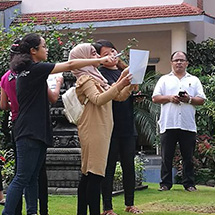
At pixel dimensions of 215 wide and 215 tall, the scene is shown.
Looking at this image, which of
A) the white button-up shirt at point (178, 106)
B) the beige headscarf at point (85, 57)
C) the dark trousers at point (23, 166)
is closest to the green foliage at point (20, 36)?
the white button-up shirt at point (178, 106)

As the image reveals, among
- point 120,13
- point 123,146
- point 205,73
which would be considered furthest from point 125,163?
point 120,13

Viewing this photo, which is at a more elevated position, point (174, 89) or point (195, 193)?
point (174, 89)

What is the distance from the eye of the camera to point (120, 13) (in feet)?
49.7

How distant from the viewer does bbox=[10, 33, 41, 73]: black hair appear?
617 cm

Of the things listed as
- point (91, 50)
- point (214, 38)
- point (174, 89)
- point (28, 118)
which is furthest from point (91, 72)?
point (214, 38)

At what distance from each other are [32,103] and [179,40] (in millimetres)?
9251

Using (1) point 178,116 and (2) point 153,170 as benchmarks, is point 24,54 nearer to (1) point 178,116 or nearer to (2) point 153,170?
(1) point 178,116

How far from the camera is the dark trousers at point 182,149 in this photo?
9.65m

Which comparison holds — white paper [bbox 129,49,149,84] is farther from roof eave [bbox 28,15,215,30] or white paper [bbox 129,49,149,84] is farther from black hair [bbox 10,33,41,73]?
roof eave [bbox 28,15,215,30]

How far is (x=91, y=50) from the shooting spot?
6.54 metres

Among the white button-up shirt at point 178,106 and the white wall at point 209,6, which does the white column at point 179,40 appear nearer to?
the white wall at point 209,6

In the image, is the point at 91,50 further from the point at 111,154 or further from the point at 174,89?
the point at 174,89

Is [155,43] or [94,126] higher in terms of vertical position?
[155,43]

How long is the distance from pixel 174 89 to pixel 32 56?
3675mm
